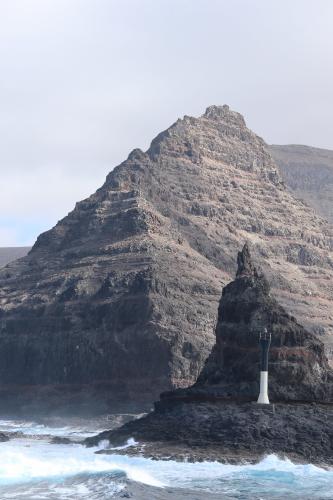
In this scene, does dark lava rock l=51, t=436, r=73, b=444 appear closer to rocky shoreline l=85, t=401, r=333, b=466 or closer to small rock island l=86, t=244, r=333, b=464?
small rock island l=86, t=244, r=333, b=464

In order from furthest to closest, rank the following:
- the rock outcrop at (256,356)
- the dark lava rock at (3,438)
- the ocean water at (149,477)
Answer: the dark lava rock at (3,438) → the rock outcrop at (256,356) → the ocean water at (149,477)

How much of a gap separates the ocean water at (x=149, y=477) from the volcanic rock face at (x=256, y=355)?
11.2m

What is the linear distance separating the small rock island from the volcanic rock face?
0.07 metres

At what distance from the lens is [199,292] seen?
18962 cm

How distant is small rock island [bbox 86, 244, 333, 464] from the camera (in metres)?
108

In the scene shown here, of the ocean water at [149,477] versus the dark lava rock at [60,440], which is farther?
the dark lava rock at [60,440]

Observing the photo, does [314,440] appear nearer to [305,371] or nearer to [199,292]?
[305,371]

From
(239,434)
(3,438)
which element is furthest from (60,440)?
(239,434)

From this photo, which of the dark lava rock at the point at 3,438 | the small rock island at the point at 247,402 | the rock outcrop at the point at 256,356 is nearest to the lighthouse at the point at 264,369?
the small rock island at the point at 247,402

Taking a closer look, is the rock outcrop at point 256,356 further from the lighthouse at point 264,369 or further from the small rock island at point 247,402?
the lighthouse at point 264,369

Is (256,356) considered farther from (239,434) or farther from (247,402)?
(239,434)

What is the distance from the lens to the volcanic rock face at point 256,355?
117125 millimetres

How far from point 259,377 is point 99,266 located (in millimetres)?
80365

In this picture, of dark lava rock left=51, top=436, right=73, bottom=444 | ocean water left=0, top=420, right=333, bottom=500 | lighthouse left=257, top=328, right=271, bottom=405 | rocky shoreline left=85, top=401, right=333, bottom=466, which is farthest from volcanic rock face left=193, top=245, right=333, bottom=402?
dark lava rock left=51, top=436, right=73, bottom=444
